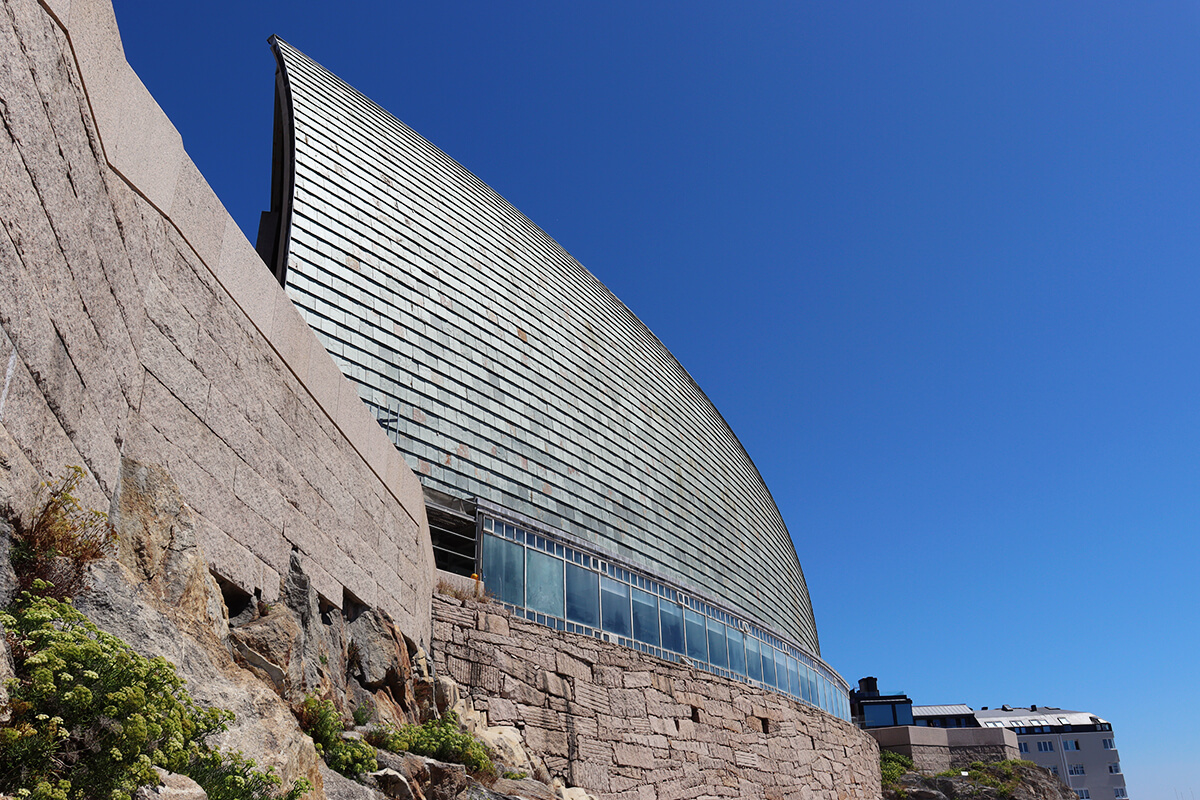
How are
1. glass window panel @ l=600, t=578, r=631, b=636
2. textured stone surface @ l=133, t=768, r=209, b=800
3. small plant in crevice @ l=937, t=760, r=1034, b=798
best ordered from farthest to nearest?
small plant in crevice @ l=937, t=760, r=1034, b=798, glass window panel @ l=600, t=578, r=631, b=636, textured stone surface @ l=133, t=768, r=209, b=800

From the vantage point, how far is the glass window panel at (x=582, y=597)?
54.0 ft

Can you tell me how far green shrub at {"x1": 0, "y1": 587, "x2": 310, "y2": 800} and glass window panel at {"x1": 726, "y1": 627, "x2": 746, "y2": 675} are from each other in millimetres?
17718

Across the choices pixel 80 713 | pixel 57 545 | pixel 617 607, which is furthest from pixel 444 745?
pixel 617 607

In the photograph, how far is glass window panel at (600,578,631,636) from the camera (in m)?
17.2

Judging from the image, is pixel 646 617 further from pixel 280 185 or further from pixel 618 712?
pixel 280 185

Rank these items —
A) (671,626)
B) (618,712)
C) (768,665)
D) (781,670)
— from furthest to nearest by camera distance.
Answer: (781,670) → (768,665) → (671,626) → (618,712)

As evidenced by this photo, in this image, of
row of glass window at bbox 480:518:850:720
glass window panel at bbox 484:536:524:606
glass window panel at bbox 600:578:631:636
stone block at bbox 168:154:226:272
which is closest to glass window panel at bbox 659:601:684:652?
row of glass window at bbox 480:518:850:720

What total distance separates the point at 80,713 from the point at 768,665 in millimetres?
20599

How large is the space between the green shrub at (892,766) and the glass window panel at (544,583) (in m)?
24.3

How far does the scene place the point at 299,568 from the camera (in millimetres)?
8070

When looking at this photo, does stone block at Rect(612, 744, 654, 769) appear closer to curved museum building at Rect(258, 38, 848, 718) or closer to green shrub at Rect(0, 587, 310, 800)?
curved museum building at Rect(258, 38, 848, 718)

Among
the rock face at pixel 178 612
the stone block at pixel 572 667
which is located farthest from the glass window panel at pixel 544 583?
the rock face at pixel 178 612

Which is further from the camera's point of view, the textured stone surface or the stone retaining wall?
the stone retaining wall

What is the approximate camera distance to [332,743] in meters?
6.59
